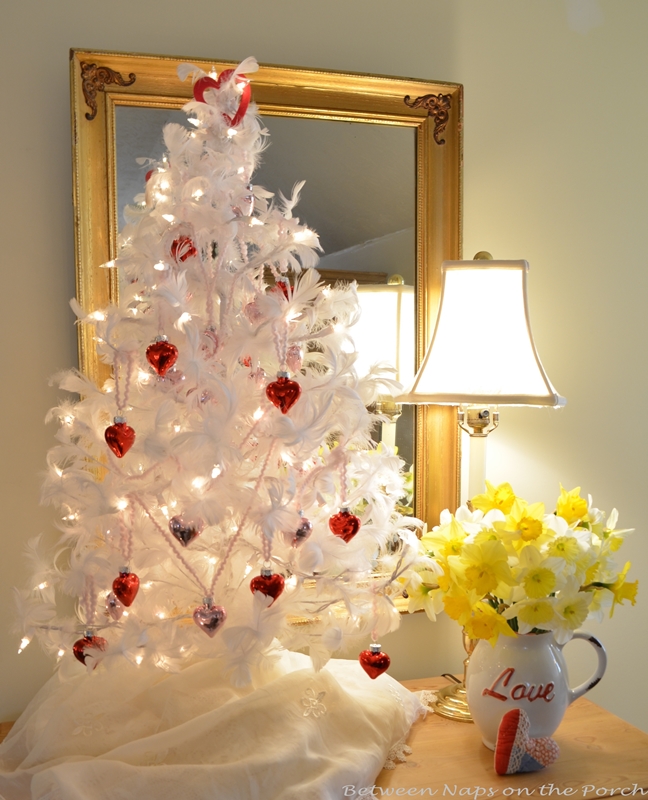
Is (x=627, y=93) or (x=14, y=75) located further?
(x=627, y=93)

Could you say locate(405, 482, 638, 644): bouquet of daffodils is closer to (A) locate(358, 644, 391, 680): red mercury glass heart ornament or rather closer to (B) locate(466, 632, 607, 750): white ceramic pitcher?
(B) locate(466, 632, 607, 750): white ceramic pitcher

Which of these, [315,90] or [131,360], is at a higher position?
[315,90]

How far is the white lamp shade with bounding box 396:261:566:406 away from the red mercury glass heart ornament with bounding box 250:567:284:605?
495 millimetres

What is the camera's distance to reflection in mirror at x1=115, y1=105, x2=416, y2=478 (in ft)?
5.19

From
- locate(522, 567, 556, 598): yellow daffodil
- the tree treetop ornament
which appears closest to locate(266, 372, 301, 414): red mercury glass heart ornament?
the tree treetop ornament

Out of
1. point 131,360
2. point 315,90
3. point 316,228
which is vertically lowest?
point 131,360

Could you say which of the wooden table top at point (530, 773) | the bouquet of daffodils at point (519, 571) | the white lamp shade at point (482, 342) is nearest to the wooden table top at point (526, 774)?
the wooden table top at point (530, 773)

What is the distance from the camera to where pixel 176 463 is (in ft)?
3.79

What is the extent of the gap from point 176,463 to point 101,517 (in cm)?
15

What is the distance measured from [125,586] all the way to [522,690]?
69cm

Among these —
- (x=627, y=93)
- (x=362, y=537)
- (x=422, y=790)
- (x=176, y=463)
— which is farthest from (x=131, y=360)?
(x=627, y=93)

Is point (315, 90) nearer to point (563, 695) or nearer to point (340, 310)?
point (340, 310)

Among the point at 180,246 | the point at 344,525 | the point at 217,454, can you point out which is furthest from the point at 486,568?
the point at 180,246

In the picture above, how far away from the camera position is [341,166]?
1630 millimetres
